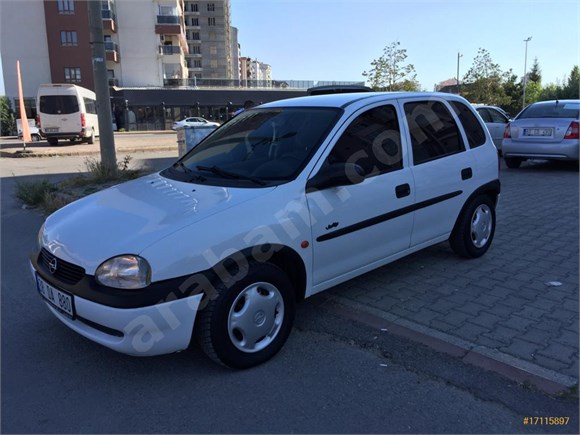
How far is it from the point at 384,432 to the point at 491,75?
49018 mm

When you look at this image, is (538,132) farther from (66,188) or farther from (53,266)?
(53,266)

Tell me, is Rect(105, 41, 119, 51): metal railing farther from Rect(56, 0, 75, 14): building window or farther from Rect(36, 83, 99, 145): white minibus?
Rect(36, 83, 99, 145): white minibus

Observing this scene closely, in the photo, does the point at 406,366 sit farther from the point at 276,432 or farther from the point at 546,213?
the point at 546,213

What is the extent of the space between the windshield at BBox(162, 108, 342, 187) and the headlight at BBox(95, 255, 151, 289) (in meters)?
0.97

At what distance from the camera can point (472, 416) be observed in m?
2.64

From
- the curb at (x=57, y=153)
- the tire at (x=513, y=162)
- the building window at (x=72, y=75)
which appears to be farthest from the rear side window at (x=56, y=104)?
the building window at (x=72, y=75)

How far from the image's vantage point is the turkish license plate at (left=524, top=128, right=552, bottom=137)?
10711mm

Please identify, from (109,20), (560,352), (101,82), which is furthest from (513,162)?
(109,20)

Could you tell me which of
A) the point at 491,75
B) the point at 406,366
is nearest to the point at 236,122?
the point at 406,366

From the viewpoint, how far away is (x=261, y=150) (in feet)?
12.5

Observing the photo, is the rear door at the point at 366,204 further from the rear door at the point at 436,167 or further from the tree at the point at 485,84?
the tree at the point at 485,84

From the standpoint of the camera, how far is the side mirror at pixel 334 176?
337cm

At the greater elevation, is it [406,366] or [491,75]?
[491,75]

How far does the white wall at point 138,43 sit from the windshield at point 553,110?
49.7 metres
